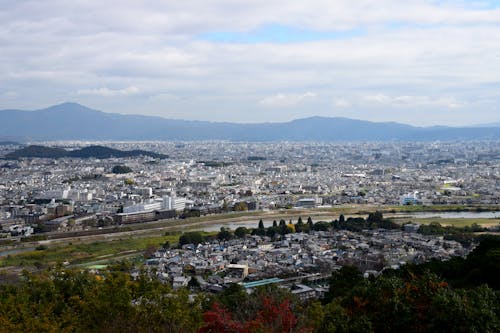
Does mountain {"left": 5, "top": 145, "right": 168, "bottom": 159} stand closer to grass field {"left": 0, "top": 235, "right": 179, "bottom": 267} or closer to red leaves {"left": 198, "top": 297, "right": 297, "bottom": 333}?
grass field {"left": 0, "top": 235, "right": 179, "bottom": 267}

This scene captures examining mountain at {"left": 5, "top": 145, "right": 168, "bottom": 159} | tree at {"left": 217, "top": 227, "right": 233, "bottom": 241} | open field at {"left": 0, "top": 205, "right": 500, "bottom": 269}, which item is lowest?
open field at {"left": 0, "top": 205, "right": 500, "bottom": 269}

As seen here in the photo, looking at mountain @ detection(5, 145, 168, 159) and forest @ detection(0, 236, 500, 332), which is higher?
forest @ detection(0, 236, 500, 332)

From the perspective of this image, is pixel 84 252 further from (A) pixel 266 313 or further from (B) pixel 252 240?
(A) pixel 266 313

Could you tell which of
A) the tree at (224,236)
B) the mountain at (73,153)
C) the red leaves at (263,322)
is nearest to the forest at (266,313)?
the red leaves at (263,322)

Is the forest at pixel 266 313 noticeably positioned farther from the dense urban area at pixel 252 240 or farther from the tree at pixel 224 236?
the tree at pixel 224 236

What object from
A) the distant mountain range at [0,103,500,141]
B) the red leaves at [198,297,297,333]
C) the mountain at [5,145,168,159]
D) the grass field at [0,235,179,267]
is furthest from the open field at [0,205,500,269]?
the distant mountain range at [0,103,500,141]

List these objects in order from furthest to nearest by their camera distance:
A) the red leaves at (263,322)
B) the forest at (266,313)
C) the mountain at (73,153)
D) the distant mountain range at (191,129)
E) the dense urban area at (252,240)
Result: the distant mountain range at (191,129), the mountain at (73,153), the dense urban area at (252,240), the red leaves at (263,322), the forest at (266,313)

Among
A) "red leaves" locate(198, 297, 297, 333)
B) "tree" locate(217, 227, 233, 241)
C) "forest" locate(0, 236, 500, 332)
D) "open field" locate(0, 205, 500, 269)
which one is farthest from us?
"tree" locate(217, 227, 233, 241)
